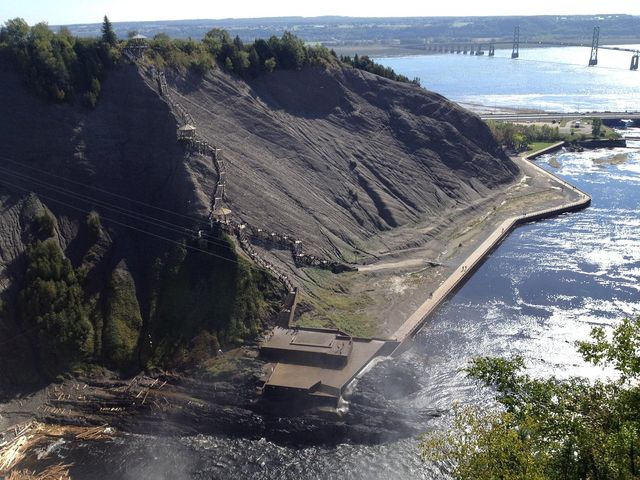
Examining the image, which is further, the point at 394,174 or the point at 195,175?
the point at 394,174

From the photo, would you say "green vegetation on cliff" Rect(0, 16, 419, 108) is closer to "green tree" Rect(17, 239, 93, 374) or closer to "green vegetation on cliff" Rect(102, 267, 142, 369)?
"green tree" Rect(17, 239, 93, 374)

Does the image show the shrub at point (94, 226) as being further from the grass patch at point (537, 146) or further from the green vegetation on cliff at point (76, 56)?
the grass patch at point (537, 146)

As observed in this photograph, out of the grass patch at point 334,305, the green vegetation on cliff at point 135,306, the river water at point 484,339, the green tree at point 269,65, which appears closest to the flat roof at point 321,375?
the river water at point 484,339

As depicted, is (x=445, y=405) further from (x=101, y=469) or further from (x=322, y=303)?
(x=101, y=469)

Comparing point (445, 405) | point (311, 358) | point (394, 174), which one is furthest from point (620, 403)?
point (394, 174)

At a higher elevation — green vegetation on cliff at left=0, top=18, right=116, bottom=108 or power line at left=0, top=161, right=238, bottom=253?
green vegetation on cliff at left=0, top=18, right=116, bottom=108

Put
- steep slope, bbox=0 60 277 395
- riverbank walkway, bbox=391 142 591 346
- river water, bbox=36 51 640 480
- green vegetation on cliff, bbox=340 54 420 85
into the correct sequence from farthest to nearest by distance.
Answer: green vegetation on cliff, bbox=340 54 420 85 < riverbank walkway, bbox=391 142 591 346 < steep slope, bbox=0 60 277 395 < river water, bbox=36 51 640 480

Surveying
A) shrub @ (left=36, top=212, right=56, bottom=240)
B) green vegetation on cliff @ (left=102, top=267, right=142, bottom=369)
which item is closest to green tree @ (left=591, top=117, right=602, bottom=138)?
green vegetation on cliff @ (left=102, top=267, right=142, bottom=369)
